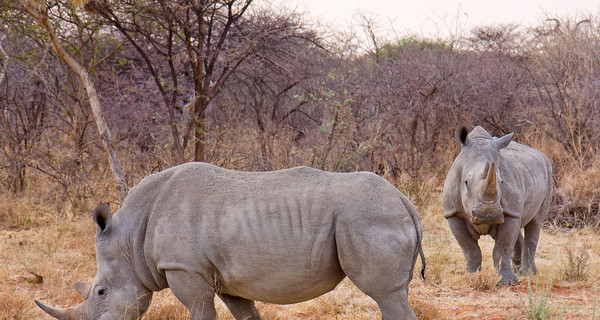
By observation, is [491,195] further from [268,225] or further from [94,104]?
[94,104]

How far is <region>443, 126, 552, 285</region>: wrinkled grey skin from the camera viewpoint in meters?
5.68

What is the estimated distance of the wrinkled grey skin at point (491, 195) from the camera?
5680mm

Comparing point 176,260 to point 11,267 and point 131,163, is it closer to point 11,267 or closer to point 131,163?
point 11,267

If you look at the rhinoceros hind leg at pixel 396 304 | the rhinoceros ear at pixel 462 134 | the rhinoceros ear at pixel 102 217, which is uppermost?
the rhinoceros ear at pixel 462 134

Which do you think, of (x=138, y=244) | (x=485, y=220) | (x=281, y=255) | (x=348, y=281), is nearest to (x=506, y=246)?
(x=485, y=220)

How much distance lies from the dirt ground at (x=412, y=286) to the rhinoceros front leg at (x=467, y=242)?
16 cm

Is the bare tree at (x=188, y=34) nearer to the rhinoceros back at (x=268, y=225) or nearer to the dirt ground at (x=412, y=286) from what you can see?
the dirt ground at (x=412, y=286)

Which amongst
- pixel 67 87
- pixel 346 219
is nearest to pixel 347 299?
pixel 346 219

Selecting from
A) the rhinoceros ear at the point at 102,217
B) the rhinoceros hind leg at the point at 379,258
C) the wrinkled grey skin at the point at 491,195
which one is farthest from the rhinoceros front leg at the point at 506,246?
the rhinoceros ear at the point at 102,217

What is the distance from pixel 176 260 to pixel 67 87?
9045 mm

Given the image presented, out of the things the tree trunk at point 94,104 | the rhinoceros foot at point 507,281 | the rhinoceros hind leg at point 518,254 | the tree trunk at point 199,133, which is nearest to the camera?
the rhinoceros foot at point 507,281

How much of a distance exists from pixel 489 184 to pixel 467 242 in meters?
1.09

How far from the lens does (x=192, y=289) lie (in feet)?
13.1

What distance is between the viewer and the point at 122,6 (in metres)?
9.34
